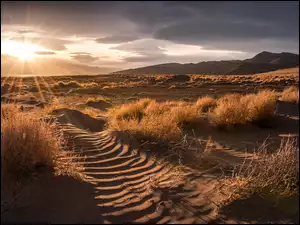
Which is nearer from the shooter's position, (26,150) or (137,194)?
(26,150)

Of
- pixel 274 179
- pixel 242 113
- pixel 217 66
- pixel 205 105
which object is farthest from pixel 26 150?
pixel 217 66

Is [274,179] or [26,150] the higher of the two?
[26,150]

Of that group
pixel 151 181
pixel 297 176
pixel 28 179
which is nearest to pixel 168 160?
pixel 151 181

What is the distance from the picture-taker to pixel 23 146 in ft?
14.4

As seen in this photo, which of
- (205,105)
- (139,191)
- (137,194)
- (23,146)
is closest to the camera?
(23,146)

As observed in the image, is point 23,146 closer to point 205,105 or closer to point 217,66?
point 205,105

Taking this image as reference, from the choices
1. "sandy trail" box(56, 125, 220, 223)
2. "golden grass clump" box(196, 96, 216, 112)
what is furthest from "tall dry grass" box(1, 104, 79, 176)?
"golden grass clump" box(196, 96, 216, 112)

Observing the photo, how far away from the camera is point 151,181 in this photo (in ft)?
17.1

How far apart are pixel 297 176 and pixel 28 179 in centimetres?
417

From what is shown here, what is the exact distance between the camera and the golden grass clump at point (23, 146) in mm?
4211

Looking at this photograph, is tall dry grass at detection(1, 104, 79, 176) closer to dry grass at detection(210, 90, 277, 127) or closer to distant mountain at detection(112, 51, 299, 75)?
dry grass at detection(210, 90, 277, 127)

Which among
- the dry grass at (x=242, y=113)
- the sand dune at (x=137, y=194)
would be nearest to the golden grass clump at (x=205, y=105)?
the dry grass at (x=242, y=113)

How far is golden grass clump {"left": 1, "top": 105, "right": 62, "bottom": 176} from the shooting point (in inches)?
166

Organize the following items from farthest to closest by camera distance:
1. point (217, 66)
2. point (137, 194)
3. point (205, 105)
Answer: point (217, 66)
point (205, 105)
point (137, 194)
